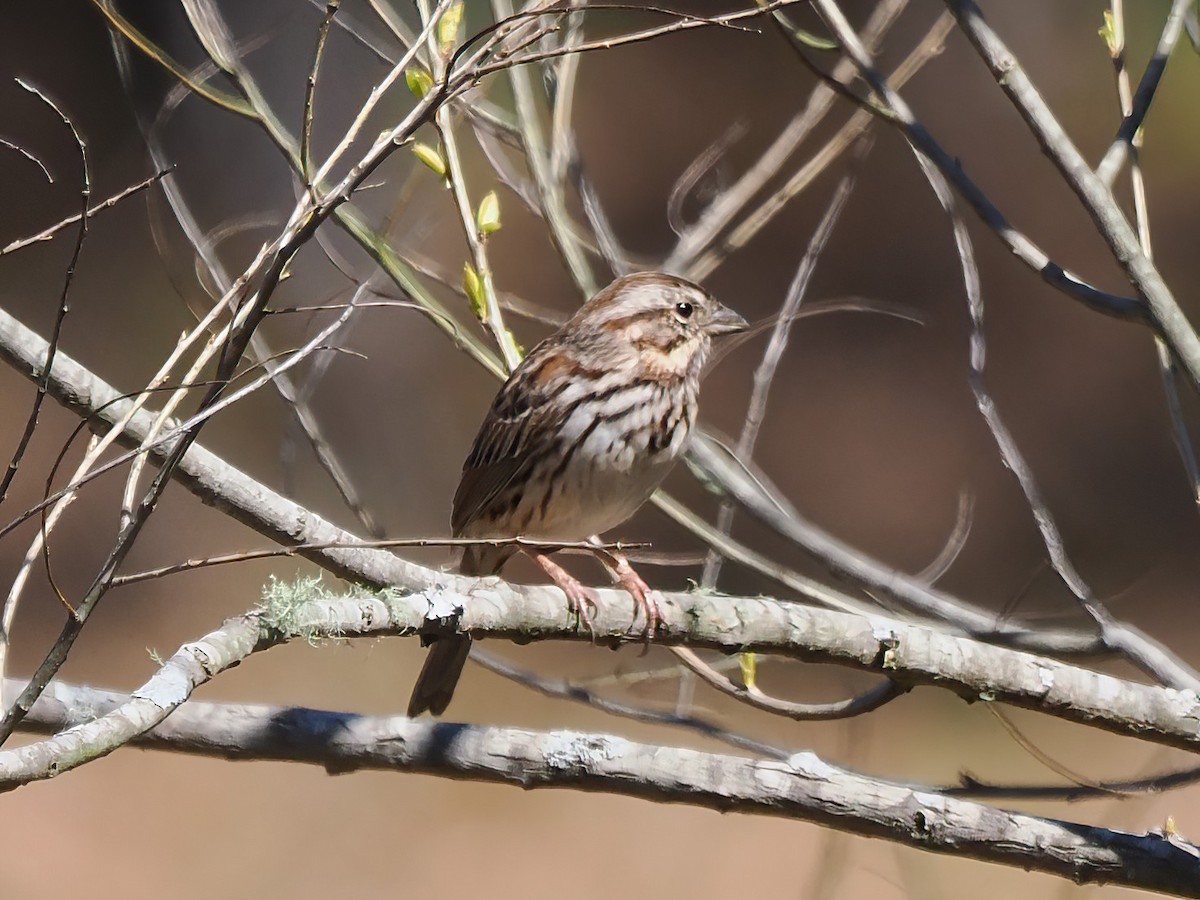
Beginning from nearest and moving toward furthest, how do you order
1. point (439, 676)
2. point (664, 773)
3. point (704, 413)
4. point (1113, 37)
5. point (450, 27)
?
point (664, 773) → point (1113, 37) → point (450, 27) → point (439, 676) → point (704, 413)

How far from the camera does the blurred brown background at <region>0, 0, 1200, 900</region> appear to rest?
737 centimetres

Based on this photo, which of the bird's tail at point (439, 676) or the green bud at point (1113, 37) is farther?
the bird's tail at point (439, 676)

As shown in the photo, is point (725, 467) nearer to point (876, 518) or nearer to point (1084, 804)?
point (1084, 804)

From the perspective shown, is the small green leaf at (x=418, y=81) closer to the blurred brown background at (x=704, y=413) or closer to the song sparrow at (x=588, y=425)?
the song sparrow at (x=588, y=425)

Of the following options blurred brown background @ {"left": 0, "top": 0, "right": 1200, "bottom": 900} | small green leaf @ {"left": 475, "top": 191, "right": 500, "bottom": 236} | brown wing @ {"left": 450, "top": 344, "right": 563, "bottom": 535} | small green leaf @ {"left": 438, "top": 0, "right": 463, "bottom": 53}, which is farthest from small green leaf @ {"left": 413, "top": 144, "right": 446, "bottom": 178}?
blurred brown background @ {"left": 0, "top": 0, "right": 1200, "bottom": 900}

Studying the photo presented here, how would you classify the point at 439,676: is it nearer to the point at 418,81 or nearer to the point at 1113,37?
the point at 418,81

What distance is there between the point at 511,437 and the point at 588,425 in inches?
10.9

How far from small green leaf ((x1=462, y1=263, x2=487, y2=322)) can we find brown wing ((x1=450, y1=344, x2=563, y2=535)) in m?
0.54

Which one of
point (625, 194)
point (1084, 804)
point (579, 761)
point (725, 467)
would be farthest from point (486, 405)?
point (579, 761)

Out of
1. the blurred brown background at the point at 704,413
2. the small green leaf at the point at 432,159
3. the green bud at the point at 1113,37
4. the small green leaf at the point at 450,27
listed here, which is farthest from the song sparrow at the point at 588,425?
the blurred brown background at the point at 704,413

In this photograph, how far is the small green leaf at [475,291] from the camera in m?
2.92

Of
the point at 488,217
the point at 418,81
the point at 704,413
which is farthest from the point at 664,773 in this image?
the point at 704,413

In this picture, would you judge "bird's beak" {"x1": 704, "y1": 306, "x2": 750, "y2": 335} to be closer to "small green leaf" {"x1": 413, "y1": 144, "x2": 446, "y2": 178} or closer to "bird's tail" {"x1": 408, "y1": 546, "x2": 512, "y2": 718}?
"bird's tail" {"x1": 408, "y1": 546, "x2": 512, "y2": 718}

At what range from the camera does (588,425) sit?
11.5 feet
